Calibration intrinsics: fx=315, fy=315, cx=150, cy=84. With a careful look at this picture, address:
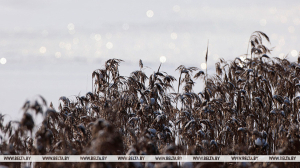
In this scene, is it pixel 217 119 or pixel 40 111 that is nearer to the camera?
pixel 40 111

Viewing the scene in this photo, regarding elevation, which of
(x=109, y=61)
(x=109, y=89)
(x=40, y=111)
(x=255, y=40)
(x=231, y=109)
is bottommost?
(x=40, y=111)

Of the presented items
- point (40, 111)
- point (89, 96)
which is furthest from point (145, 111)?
point (40, 111)

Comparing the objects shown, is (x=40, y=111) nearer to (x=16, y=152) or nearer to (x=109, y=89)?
(x=16, y=152)

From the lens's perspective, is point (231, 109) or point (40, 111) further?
point (231, 109)

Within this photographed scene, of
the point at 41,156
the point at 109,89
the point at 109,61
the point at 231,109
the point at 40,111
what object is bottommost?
the point at 41,156

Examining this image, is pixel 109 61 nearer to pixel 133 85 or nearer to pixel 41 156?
pixel 133 85

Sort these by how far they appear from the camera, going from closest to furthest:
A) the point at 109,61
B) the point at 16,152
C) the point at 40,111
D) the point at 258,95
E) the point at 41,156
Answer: the point at 40,111 → the point at 41,156 → the point at 16,152 → the point at 258,95 → the point at 109,61

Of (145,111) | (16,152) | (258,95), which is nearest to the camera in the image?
(16,152)

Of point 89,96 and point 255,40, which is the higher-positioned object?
point 255,40

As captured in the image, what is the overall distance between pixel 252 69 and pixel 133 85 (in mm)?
2467

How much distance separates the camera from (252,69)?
6.46 meters

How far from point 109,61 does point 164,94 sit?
1430mm

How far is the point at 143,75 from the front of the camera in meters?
6.68

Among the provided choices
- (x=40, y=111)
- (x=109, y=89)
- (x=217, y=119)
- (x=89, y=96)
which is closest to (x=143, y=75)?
(x=109, y=89)
